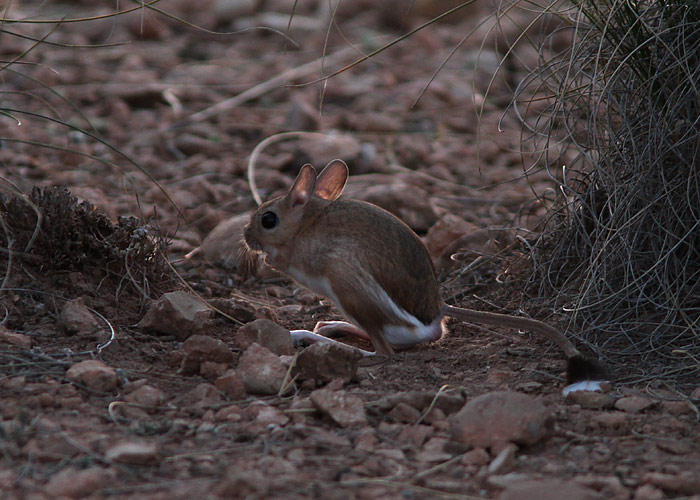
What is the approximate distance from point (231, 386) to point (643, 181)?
2282 millimetres

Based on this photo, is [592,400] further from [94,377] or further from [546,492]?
[94,377]

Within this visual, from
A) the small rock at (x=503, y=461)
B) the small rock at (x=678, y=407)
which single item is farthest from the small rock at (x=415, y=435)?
the small rock at (x=678, y=407)

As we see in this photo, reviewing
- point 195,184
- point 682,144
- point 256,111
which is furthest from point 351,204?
point 256,111

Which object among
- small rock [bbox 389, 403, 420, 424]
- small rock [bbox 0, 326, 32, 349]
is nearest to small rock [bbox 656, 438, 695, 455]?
small rock [bbox 389, 403, 420, 424]

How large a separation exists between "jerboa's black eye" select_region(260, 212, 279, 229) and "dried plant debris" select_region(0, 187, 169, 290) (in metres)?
0.67

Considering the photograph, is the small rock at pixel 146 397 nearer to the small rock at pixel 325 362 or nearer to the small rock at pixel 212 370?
the small rock at pixel 212 370

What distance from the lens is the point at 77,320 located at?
164 inches

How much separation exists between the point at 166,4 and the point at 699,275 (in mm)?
10495

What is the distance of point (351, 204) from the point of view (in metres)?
5.00

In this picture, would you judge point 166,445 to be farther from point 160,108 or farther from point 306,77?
point 306,77

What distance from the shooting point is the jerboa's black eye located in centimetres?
525

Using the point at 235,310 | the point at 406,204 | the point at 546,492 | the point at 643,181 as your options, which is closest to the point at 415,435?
the point at 546,492

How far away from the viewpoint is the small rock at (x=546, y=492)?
2730 millimetres

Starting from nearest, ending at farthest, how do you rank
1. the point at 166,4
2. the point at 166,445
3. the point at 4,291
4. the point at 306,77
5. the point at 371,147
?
the point at 166,445
the point at 4,291
the point at 371,147
the point at 306,77
the point at 166,4
